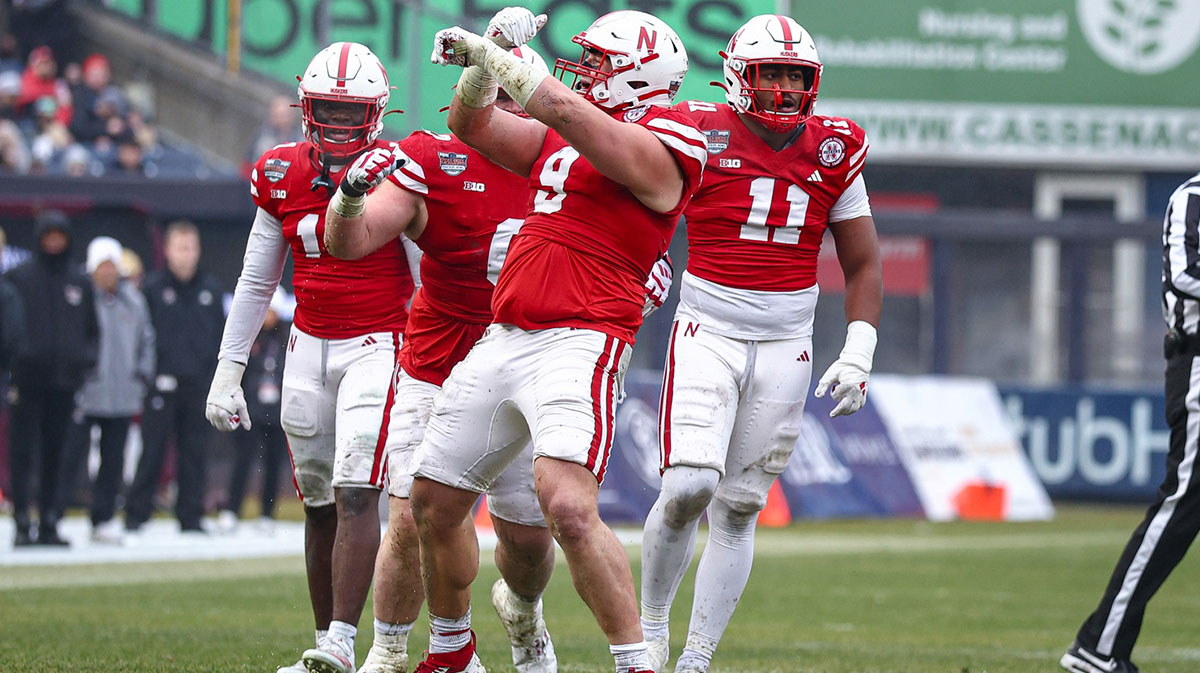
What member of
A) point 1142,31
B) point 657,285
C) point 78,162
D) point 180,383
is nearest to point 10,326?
point 180,383

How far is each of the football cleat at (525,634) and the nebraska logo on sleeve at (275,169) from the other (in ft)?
5.27

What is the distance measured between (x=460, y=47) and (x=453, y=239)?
2.99ft

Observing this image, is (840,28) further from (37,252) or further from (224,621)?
(224,621)

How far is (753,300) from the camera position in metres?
5.95

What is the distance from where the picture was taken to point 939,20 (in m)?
19.5

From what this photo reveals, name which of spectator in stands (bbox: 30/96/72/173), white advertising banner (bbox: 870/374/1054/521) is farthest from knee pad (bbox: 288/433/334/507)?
spectator in stands (bbox: 30/96/72/173)

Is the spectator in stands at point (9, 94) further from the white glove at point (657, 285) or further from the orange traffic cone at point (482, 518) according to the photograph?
the white glove at point (657, 285)

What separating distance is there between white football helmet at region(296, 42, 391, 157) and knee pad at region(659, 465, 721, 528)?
1.58m

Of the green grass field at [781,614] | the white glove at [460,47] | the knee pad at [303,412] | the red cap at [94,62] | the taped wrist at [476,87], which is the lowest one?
the green grass field at [781,614]

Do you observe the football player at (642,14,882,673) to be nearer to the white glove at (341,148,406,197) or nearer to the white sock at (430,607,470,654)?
the white sock at (430,607,470,654)

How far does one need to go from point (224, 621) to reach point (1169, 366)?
4.20 metres

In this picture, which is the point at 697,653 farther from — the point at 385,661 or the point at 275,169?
the point at 275,169

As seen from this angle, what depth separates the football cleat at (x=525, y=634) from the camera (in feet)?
18.5

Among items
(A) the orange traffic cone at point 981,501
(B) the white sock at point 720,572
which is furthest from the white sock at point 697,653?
(A) the orange traffic cone at point 981,501
